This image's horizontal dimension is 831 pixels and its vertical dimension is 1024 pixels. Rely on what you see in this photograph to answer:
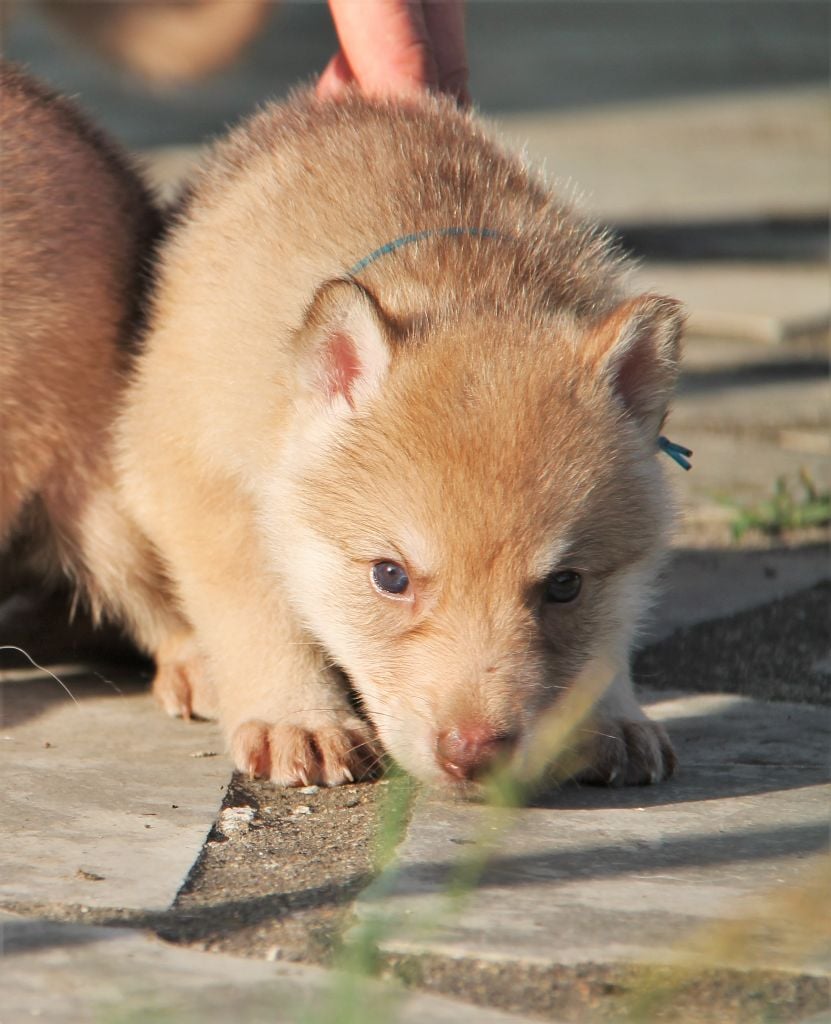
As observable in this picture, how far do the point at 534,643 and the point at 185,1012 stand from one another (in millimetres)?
1109

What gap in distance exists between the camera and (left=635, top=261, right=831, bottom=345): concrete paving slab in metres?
7.02

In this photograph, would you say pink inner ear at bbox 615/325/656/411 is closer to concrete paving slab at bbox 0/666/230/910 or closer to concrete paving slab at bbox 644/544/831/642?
concrete paving slab at bbox 644/544/831/642

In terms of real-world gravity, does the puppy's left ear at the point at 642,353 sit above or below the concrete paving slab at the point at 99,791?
above

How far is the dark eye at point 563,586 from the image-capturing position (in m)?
3.07

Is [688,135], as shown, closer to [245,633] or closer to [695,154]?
[695,154]

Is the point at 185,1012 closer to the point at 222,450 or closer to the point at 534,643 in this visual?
the point at 534,643

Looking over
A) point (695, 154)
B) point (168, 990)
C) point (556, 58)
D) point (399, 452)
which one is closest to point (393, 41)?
point (399, 452)

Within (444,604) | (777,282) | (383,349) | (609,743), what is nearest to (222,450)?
(383,349)

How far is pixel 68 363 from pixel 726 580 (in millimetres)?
1975

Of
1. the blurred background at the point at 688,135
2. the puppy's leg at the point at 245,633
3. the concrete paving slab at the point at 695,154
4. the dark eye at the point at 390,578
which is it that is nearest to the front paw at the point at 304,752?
the puppy's leg at the point at 245,633

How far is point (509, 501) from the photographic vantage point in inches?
115

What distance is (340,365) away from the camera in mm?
3289

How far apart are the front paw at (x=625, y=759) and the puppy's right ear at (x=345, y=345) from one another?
84cm

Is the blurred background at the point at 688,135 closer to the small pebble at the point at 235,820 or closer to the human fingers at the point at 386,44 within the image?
the human fingers at the point at 386,44
